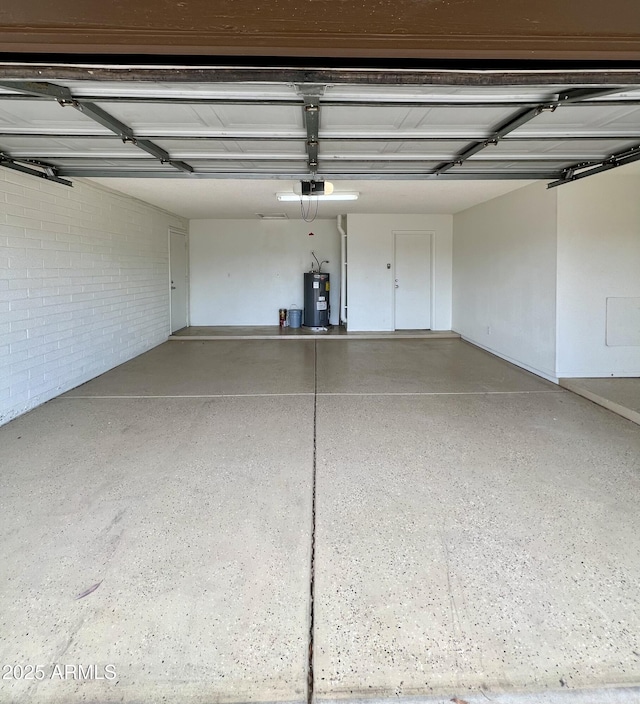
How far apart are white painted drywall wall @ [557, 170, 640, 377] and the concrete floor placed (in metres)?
1.26

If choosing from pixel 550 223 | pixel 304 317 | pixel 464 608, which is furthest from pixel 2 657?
pixel 304 317

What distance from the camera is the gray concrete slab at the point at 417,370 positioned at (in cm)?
500

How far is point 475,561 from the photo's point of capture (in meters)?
1.98

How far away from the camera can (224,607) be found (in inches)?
67.2

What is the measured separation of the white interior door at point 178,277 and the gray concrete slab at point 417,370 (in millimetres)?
3280

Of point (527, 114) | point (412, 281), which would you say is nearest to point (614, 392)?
point (527, 114)

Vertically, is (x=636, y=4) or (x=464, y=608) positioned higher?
(x=636, y=4)

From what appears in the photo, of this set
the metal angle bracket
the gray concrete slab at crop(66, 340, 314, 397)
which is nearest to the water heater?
the gray concrete slab at crop(66, 340, 314, 397)

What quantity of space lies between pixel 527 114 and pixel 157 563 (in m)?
3.36

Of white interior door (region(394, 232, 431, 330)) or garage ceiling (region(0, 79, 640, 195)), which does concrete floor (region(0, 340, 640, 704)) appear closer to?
garage ceiling (region(0, 79, 640, 195))

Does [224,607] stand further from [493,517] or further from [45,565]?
[493,517]

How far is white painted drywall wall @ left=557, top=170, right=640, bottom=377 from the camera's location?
4.82m

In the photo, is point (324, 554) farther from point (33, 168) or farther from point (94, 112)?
point (33, 168)

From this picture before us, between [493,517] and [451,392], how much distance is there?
2547 mm
